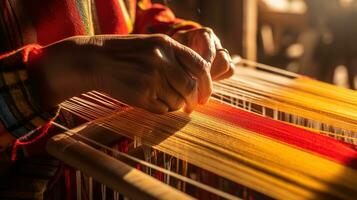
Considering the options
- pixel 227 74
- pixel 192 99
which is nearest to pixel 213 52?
pixel 227 74

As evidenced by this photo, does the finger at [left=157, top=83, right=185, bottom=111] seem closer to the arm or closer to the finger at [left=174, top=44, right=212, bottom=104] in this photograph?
the finger at [left=174, top=44, right=212, bottom=104]

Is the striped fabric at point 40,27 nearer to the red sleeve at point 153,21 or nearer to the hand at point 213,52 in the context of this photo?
the red sleeve at point 153,21

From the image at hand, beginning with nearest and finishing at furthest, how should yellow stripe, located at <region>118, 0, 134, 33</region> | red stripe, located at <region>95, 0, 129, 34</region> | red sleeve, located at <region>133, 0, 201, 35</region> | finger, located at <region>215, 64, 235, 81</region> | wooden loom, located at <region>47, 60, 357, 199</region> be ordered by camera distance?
wooden loom, located at <region>47, 60, 357, 199</region>
finger, located at <region>215, 64, 235, 81</region>
red stripe, located at <region>95, 0, 129, 34</region>
yellow stripe, located at <region>118, 0, 134, 33</region>
red sleeve, located at <region>133, 0, 201, 35</region>

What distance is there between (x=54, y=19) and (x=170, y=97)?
493 millimetres

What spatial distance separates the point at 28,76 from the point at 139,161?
29 centimetres

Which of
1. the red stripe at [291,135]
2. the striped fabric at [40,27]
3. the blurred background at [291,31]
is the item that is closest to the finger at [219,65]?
the red stripe at [291,135]

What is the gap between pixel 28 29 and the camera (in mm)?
1141

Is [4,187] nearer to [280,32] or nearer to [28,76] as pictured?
[28,76]

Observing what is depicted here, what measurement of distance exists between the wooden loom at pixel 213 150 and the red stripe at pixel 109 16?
0.42m

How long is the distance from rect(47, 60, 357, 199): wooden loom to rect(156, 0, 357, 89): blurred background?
6.59 feet

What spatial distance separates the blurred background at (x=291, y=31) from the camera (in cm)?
325

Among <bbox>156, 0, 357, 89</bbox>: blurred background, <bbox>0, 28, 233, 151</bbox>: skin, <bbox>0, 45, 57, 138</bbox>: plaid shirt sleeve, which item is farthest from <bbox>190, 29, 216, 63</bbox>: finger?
<bbox>156, 0, 357, 89</bbox>: blurred background

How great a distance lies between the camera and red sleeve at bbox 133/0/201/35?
1.69m

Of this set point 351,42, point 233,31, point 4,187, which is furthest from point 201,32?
point 351,42
